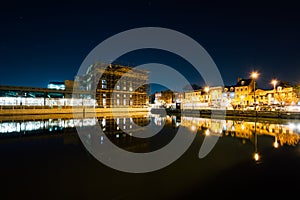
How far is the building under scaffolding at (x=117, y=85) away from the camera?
43.9 metres

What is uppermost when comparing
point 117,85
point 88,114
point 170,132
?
point 117,85

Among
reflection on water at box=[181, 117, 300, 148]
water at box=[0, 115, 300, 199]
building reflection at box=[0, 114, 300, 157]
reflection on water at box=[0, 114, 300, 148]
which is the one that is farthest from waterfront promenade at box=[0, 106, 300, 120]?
water at box=[0, 115, 300, 199]

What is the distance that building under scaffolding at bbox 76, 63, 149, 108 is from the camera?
43.9 meters

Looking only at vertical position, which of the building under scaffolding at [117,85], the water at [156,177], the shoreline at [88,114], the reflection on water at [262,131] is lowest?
the reflection on water at [262,131]

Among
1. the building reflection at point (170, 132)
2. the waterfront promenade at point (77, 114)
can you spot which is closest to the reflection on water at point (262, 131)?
the building reflection at point (170, 132)

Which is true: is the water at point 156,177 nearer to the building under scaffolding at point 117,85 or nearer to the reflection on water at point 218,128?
the reflection on water at point 218,128

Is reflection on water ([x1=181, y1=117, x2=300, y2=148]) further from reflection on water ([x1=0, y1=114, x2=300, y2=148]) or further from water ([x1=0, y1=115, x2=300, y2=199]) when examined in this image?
water ([x1=0, y1=115, x2=300, y2=199])

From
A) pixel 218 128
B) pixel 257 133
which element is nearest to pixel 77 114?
pixel 218 128

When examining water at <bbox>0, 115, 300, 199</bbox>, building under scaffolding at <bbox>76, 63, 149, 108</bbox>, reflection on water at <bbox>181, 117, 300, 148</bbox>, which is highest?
building under scaffolding at <bbox>76, 63, 149, 108</bbox>

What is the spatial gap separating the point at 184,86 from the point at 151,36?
39711mm

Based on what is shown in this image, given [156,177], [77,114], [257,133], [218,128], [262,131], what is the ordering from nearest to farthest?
1. [156,177]
2. [257,133]
3. [262,131]
4. [218,128]
5. [77,114]

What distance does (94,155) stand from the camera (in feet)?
20.2

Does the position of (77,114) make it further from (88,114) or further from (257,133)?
(257,133)

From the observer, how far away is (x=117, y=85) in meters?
47.2
